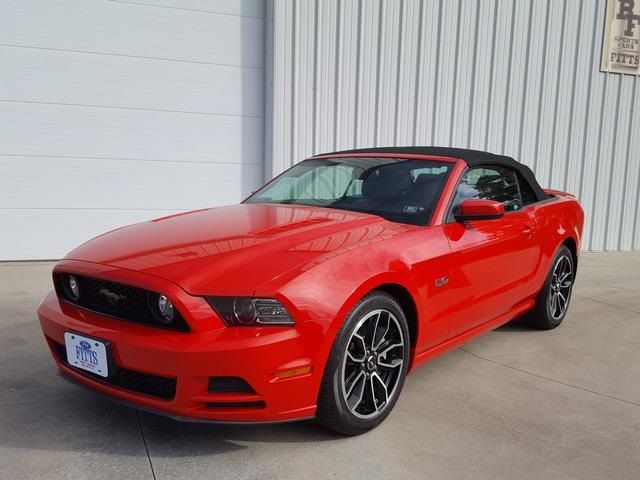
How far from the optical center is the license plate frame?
232 cm

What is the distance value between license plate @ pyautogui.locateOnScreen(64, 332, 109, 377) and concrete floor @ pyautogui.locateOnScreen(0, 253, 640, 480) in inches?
14.3

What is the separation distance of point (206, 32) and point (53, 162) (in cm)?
254

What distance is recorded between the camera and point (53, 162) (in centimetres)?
675

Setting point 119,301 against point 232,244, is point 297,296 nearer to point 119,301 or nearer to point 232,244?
point 232,244

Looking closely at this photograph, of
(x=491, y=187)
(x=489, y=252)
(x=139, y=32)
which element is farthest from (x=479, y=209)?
(x=139, y=32)

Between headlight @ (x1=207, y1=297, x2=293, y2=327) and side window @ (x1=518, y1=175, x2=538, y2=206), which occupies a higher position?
side window @ (x1=518, y1=175, x2=538, y2=206)

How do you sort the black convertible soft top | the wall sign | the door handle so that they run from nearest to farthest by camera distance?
the black convertible soft top → the door handle → the wall sign

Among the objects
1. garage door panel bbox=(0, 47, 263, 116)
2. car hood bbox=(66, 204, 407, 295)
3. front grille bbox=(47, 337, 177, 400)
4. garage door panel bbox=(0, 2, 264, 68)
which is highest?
garage door panel bbox=(0, 2, 264, 68)

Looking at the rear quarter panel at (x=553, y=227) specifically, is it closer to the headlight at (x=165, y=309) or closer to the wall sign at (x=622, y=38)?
the headlight at (x=165, y=309)

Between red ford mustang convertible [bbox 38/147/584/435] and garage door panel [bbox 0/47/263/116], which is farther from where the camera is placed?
garage door panel [bbox 0/47/263/116]

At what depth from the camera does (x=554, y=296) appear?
448 cm

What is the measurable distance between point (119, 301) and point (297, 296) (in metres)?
0.82

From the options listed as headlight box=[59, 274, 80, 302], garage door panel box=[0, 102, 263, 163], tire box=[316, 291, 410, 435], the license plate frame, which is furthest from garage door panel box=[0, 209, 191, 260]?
tire box=[316, 291, 410, 435]

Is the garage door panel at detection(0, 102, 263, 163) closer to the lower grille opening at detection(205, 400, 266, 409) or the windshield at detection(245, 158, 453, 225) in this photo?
the windshield at detection(245, 158, 453, 225)
